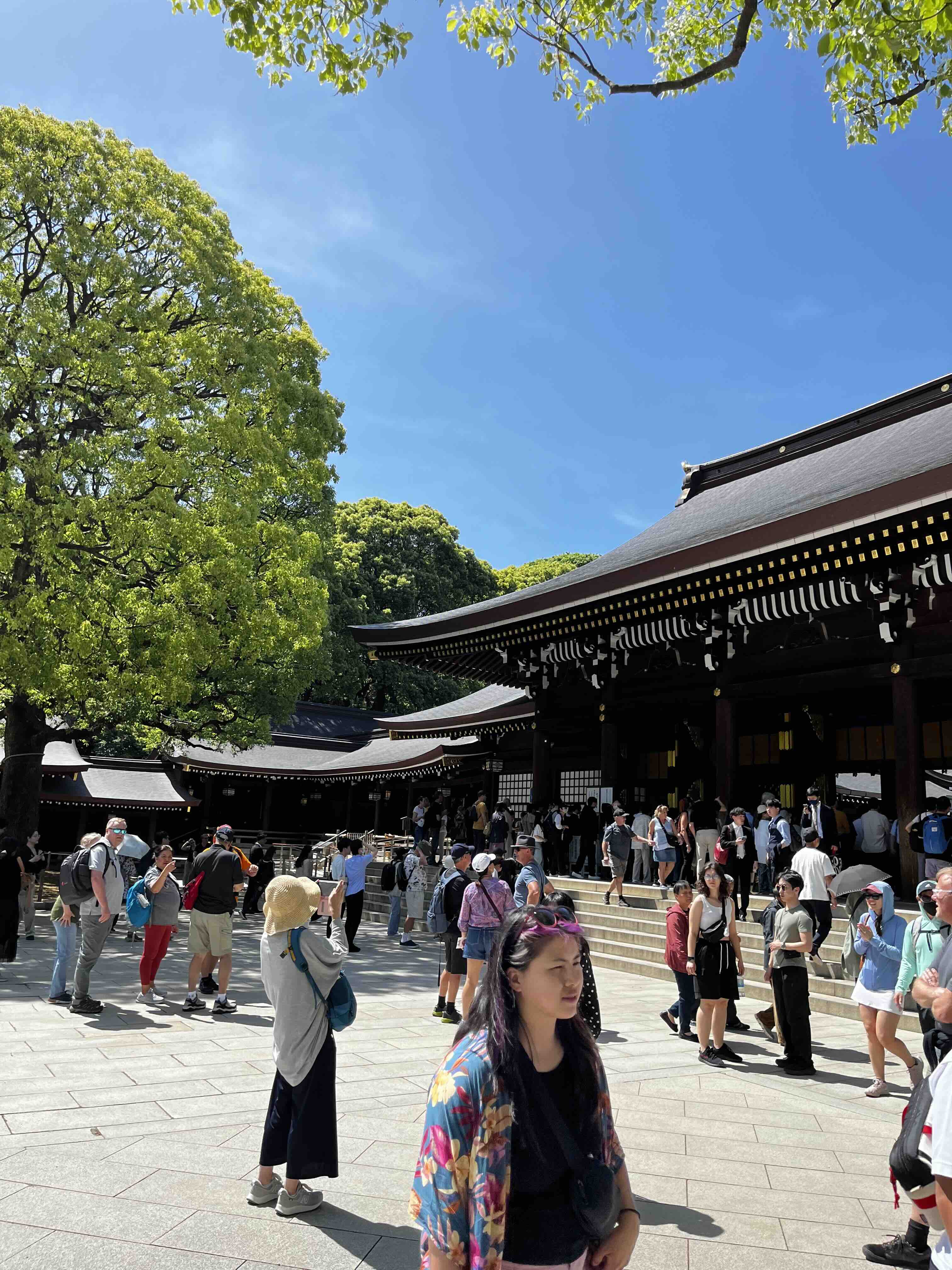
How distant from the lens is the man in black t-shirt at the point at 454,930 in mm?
8477

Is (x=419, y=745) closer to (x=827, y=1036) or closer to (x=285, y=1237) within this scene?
(x=827, y=1036)

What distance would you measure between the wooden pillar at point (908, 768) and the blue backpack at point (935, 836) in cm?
60

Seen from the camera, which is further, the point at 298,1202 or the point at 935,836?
the point at 935,836

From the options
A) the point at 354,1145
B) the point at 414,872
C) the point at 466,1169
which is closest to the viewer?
the point at 466,1169

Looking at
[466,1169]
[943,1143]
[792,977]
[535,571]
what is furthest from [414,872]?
[535,571]

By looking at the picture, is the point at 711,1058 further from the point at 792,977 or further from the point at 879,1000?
the point at 879,1000

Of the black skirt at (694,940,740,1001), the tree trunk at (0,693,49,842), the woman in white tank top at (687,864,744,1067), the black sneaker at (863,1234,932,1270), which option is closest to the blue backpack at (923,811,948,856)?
the woman in white tank top at (687,864,744,1067)

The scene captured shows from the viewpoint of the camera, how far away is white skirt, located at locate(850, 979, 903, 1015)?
6004mm

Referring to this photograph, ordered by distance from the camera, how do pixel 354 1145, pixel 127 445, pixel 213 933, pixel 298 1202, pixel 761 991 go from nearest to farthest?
pixel 298 1202
pixel 354 1145
pixel 213 933
pixel 761 991
pixel 127 445

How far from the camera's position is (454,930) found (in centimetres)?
850

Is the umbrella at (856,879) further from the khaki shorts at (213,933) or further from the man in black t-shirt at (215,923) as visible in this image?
the khaki shorts at (213,933)

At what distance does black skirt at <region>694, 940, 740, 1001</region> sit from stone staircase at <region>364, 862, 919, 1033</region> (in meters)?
2.38

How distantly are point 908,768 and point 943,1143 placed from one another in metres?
10.0

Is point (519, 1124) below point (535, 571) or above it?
below
